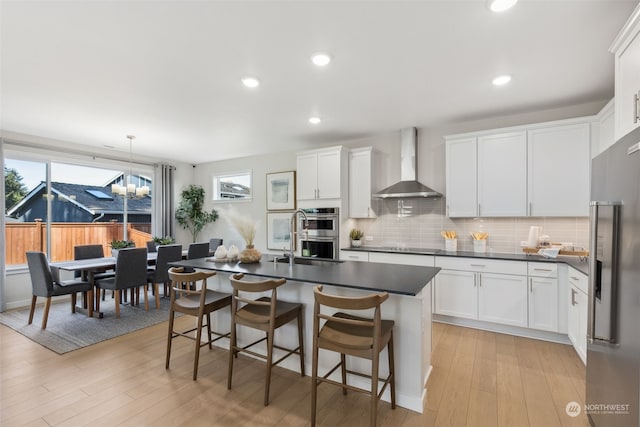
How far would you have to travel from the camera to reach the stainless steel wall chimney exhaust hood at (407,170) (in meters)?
4.20

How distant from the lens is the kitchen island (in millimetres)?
2074

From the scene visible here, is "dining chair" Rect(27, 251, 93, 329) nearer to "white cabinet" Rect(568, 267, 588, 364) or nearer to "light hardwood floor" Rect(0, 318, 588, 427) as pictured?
"light hardwood floor" Rect(0, 318, 588, 427)

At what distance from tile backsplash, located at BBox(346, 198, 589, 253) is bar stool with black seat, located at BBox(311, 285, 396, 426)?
2.55 metres

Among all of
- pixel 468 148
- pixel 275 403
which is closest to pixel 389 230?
pixel 468 148

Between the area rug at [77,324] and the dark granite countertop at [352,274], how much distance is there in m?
1.52

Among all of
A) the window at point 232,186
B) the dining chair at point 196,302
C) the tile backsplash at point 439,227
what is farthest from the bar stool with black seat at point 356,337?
the window at point 232,186

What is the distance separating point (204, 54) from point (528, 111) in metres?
3.75

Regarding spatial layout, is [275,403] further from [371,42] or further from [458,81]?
[458,81]

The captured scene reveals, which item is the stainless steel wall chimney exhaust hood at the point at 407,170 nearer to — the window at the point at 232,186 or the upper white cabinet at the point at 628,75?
the upper white cabinet at the point at 628,75

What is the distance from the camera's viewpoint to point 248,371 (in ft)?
8.61

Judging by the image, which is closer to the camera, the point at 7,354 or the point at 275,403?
the point at 275,403

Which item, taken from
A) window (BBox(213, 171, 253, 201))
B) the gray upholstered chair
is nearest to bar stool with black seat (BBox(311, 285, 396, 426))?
the gray upholstered chair

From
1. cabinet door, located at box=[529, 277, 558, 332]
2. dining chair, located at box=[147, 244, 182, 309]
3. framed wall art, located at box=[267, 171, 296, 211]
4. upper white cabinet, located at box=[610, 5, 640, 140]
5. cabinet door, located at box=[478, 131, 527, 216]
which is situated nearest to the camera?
upper white cabinet, located at box=[610, 5, 640, 140]

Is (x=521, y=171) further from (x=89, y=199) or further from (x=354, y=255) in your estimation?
(x=89, y=199)
